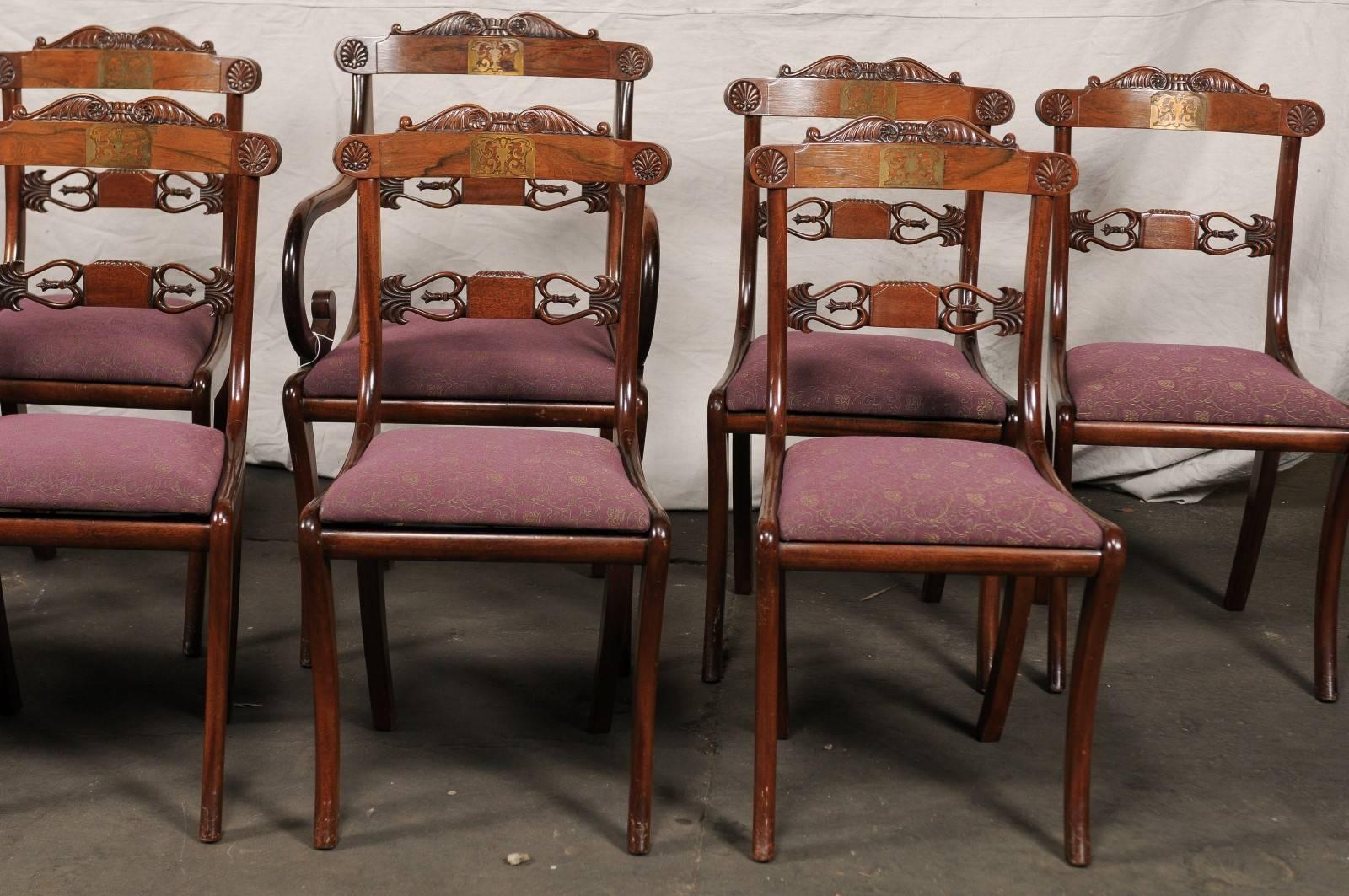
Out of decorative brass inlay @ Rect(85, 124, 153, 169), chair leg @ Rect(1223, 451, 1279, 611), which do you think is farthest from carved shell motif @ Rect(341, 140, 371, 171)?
chair leg @ Rect(1223, 451, 1279, 611)

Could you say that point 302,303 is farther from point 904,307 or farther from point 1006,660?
point 1006,660

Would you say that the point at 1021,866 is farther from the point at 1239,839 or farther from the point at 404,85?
the point at 404,85

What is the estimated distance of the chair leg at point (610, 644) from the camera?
7.02 feet

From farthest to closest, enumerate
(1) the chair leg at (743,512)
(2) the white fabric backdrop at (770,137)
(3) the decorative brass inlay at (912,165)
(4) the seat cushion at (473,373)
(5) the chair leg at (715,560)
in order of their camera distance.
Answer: (2) the white fabric backdrop at (770,137) → (1) the chair leg at (743,512) → (5) the chair leg at (715,560) → (4) the seat cushion at (473,373) → (3) the decorative brass inlay at (912,165)

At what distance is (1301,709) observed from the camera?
2.37 metres

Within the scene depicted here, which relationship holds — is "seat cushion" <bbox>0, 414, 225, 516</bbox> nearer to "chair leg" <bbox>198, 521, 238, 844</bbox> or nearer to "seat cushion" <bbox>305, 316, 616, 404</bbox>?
"chair leg" <bbox>198, 521, 238, 844</bbox>

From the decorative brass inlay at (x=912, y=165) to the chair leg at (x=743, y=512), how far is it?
773mm

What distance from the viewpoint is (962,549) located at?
5.91 ft

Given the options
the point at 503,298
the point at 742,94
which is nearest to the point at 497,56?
the point at 742,94

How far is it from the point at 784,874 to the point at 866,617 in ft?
3.10

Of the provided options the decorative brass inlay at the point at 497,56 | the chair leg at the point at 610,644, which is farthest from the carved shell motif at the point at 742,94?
the chair leg at the point at 610,644

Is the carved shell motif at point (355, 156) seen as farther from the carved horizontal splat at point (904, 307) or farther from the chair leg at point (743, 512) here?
the chair leg at point (743, 512)

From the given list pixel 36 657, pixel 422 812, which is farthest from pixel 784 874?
pixel 36 657

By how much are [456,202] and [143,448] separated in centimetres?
82
